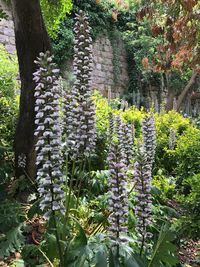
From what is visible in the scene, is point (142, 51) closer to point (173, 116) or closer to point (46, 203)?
point (173, 116)

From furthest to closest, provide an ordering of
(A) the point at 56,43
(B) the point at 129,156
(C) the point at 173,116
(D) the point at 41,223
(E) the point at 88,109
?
(A) the point at 56,43 < (C) the point at 173,116 < (D) the point at 41,223 < (B) the point at 129,156 < (E) the point at 88,109

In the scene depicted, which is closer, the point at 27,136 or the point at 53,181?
the point at 53,181

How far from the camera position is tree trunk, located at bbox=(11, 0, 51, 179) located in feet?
15.6

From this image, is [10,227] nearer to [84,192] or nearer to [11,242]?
[11,242]

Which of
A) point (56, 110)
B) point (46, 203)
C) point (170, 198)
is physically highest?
point (56, 110)

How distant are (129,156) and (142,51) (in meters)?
14.6

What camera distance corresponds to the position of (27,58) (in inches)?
190

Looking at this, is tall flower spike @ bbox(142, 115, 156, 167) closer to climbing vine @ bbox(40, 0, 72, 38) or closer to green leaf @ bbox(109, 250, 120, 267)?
green leaf @ bbox(109, 250, 120, 267)

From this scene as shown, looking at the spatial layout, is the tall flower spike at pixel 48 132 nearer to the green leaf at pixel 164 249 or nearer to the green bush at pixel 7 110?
the green leaf at pixel 164 249

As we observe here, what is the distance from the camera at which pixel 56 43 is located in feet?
49.5

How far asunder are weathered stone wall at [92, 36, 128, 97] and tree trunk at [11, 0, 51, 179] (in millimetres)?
11419

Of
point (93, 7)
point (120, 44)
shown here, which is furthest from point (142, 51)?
point (93, 7)

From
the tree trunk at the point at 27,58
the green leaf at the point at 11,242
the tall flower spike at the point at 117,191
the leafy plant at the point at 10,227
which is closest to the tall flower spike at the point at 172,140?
the tree trunk at the point at 27,58

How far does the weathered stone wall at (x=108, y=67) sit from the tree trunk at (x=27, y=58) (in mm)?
11419
